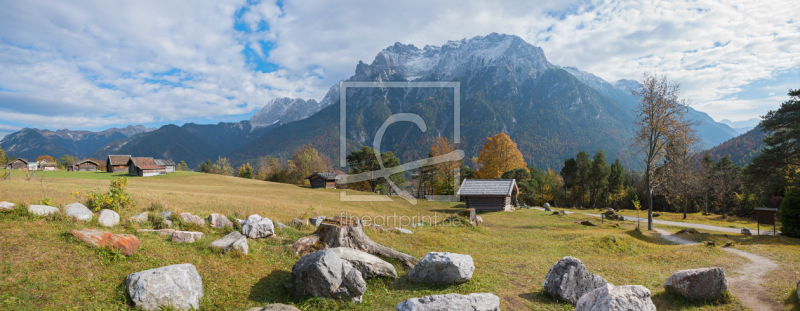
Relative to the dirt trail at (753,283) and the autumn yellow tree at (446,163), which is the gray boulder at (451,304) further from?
the autumn yellow tree at (446,163)

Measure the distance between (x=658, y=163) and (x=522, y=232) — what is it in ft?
50.1

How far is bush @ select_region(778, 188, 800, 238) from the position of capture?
1994 centimetres

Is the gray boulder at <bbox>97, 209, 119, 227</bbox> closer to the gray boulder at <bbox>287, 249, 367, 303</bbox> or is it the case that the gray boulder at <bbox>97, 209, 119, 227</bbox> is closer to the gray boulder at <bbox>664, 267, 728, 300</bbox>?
the gray boulder at <bbox>287, 249, 367, 303</bbox>

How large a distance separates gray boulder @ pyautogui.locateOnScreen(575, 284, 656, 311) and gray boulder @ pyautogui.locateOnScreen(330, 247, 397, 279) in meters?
5.07

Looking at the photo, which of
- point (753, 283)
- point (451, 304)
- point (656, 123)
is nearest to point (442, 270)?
point (451, 304)

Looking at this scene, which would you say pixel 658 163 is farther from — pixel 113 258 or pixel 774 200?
pixel 113 258

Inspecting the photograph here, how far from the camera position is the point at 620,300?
6.00m

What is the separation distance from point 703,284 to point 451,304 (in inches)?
275

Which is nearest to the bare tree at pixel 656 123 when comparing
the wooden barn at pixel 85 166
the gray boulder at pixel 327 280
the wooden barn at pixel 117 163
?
the gray boulder at pixel 327 280

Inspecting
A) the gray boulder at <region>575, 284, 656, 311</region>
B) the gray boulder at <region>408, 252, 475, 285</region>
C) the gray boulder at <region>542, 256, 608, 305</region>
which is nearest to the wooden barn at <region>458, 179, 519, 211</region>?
the gray boulder at <region>408, 252, 475, 285</region>

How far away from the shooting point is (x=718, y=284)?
26.1 feet

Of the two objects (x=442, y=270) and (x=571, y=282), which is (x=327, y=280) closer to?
(x=442, y=270)

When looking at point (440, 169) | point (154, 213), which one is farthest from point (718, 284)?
point (440, 169)

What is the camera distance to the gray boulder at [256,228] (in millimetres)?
12398
